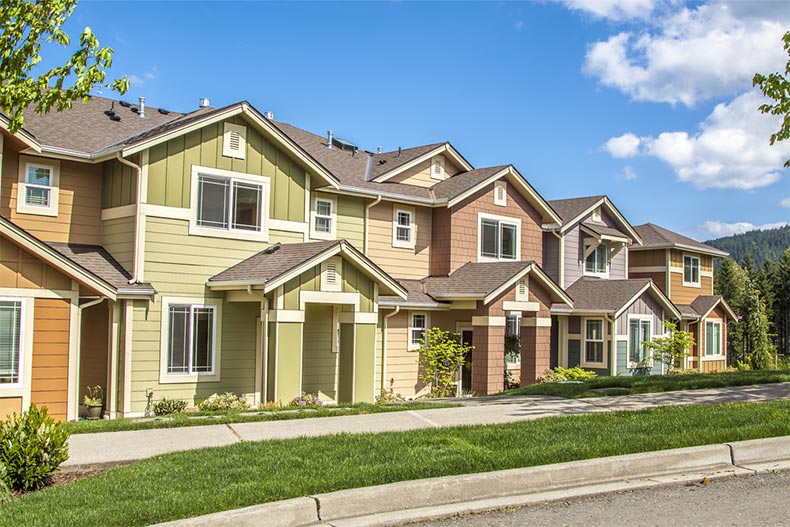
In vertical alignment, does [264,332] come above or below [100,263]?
below

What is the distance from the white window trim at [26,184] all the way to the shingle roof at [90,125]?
497 millimetres

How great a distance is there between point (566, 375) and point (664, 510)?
18510mm

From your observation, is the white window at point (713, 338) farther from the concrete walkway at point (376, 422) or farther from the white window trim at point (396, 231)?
the concrete walkway at point (376, 422)

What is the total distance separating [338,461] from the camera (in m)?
9.37

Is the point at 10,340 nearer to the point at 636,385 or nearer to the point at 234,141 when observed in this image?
the point at 234,141

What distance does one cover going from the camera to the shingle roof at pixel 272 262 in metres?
18.2

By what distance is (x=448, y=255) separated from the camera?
24625 mm

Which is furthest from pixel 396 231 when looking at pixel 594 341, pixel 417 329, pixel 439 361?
pixel 594 341

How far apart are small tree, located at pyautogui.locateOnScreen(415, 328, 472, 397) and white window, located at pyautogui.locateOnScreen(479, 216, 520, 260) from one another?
3.43 metres

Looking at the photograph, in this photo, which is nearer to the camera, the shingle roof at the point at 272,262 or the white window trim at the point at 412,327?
the shingle roof at the point at 272,262

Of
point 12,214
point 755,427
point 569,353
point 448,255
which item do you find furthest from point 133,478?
point 569,353

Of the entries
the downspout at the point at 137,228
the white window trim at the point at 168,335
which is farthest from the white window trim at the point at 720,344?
the downspout at the point at 137,228

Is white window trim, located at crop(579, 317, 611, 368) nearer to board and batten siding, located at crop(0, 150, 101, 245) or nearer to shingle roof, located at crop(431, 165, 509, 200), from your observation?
shingle roof, located at crop(431, 165, 509, 200)

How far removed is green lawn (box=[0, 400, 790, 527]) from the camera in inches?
298
